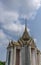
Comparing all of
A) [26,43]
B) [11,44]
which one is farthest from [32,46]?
[11,44]

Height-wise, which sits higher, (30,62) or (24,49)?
(24,49)

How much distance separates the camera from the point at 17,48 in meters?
20.4

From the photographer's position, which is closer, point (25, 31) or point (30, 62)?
point (30, 62)

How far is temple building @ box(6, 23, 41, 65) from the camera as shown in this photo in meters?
18.6

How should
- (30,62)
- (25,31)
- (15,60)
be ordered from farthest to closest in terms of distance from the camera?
(25,31) → (15,60) → (30,62)

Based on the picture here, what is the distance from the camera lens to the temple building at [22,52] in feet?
61.0

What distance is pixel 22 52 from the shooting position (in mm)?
18891

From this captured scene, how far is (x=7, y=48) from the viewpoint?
2069cm

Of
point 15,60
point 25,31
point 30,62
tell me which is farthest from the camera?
point 25,31

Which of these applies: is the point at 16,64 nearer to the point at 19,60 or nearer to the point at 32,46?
the point at 19,60

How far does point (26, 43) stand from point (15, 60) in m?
2.48

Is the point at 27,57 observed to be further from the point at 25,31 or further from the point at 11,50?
the point at 25,31

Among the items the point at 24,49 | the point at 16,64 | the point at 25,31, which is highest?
the point at 25,31

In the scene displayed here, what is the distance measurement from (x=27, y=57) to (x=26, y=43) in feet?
5.36
